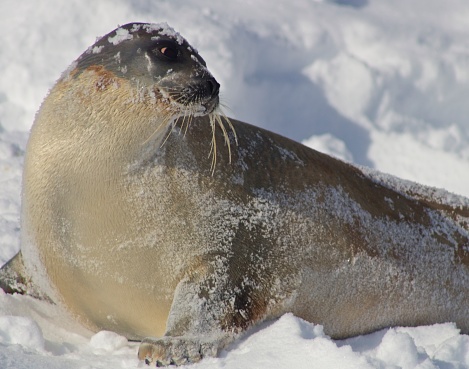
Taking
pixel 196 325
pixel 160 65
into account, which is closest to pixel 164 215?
pixel 196 325

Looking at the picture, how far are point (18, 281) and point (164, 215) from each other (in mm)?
1027

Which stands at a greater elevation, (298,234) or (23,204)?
(23,204)

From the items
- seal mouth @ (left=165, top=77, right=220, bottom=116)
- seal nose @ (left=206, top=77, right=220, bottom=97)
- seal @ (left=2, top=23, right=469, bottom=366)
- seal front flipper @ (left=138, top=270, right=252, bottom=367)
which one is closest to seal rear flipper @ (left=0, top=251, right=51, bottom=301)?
seal @ (left=2, top=23, right=469, bottom=366)

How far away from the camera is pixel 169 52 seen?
3375 mm

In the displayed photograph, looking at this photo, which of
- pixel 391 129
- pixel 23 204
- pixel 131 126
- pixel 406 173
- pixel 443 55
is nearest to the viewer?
pixel 131 126

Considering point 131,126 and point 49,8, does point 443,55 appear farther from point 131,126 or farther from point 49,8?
point 131,126

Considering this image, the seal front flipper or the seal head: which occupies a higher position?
the seal head

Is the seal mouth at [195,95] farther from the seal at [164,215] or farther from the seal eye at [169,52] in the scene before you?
the seal eye at [169,52]

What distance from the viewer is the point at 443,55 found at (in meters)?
9.91

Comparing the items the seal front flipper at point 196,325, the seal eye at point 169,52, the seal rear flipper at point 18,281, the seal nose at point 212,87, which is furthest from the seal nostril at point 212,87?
the seal rear flipper at point 18,281

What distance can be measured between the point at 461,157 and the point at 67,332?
21.4 ft

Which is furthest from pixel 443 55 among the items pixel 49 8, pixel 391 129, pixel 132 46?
pixel 132 46

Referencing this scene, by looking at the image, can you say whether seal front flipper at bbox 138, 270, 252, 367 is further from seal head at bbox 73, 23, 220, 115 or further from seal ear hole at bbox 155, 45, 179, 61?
seal ear hole at bbox 155, 45, 179, 61

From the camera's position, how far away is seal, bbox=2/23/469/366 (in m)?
3.32
